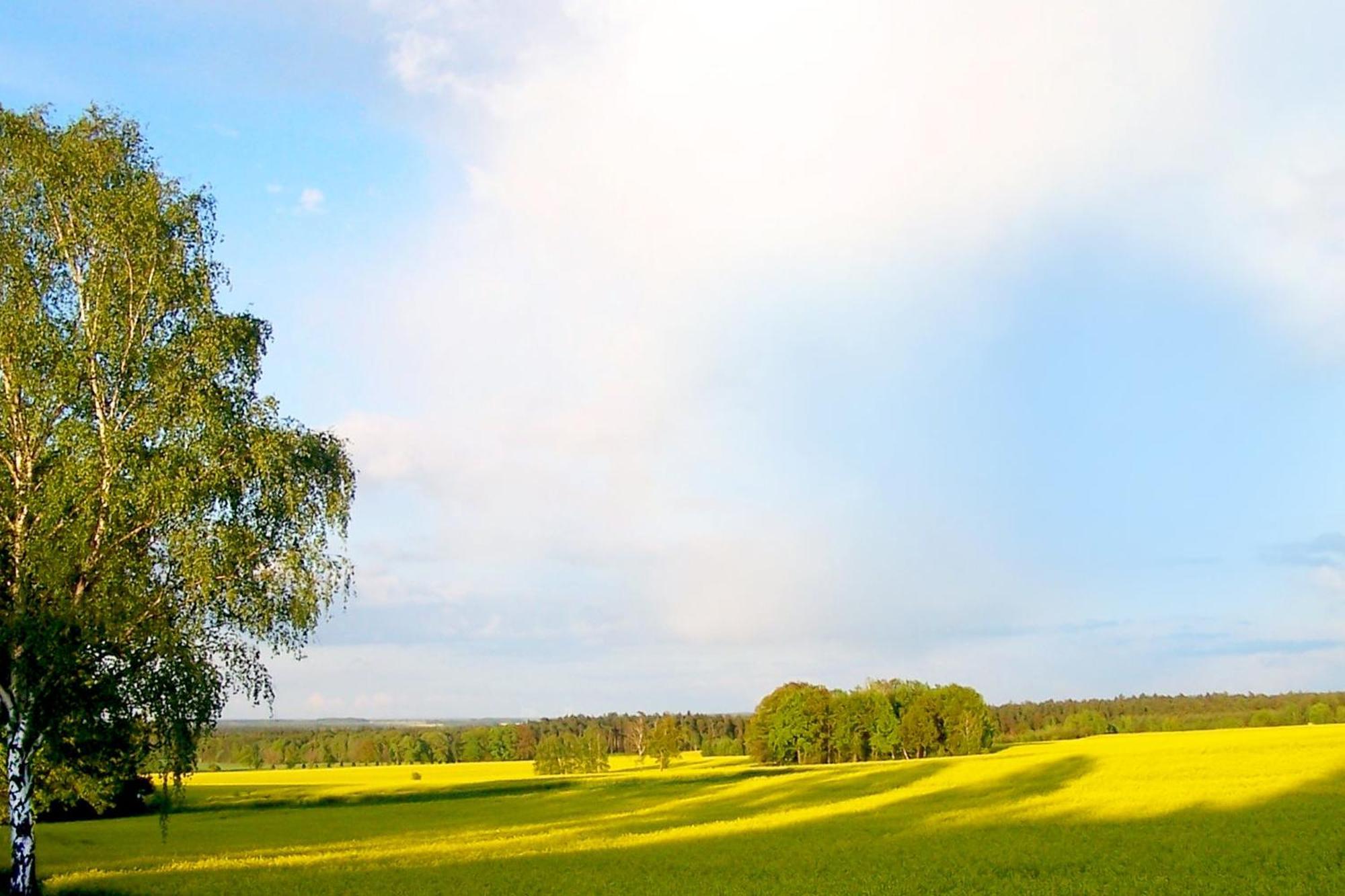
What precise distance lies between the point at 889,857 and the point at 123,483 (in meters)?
26.2

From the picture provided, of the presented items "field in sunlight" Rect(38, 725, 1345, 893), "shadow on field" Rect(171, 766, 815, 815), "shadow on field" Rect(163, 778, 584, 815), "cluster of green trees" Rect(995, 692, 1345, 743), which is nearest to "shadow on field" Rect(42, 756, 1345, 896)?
"field in sunlight" Rect(38, 725, 1345, 893)

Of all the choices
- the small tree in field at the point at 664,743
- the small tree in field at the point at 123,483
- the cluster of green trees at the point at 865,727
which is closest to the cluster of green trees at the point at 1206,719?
the cluster of green trees at the point at 865,727

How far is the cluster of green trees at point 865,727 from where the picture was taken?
133m

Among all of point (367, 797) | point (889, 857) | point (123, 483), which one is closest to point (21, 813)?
point (123, 483)

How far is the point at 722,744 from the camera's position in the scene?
622 feet

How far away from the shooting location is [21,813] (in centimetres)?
2383

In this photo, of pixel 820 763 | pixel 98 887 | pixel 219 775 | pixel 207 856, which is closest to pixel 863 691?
pixel 820 763

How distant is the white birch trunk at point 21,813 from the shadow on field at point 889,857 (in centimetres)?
537

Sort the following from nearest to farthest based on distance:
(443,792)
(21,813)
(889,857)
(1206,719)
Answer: (21,813) → (889,857) → (443,792) → (1206,719)

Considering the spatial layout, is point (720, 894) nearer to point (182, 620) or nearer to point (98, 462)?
point (182, 620)

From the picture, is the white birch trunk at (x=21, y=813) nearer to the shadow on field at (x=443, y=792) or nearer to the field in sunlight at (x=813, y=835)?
the field in sunlight at (x=813, y=835)

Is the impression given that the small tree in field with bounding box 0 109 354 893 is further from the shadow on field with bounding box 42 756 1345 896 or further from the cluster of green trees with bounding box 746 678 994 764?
the cluster of green trees with bounding box 746 678 994 764

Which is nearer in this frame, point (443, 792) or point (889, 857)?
point (889, 857)

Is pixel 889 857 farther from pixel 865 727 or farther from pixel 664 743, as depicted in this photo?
pixel 865 727
